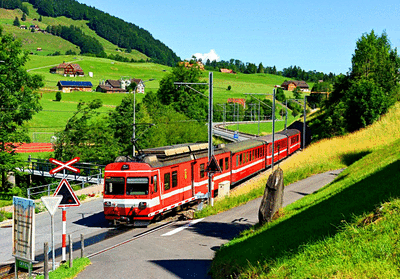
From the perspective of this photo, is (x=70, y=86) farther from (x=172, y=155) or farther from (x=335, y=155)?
(x=172, y=155)

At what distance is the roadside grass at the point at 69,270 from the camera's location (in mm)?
11953

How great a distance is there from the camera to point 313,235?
32.3 ft

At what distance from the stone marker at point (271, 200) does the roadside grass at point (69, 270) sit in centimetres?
555

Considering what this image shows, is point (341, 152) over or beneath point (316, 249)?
beneath

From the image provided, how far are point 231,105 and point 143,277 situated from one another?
119088mm

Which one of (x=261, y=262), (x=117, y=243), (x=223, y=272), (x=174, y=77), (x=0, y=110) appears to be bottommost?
(x=117, y=243)

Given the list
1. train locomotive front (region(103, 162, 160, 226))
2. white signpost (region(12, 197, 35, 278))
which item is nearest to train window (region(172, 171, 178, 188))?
train locomotive front (region(103, 162, 160, 226))

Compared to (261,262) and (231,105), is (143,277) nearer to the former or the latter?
(261,262)

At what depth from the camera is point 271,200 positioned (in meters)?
15.4

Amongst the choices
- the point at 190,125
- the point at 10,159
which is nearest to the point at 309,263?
the point at 10,159

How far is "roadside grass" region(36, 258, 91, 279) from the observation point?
39.2 feet

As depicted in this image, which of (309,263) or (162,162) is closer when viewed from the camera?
(309,263)

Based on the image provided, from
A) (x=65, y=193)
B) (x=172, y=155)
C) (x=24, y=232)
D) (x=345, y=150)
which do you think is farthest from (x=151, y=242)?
(x=345, y=150)

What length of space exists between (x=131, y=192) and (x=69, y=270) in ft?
26.2
